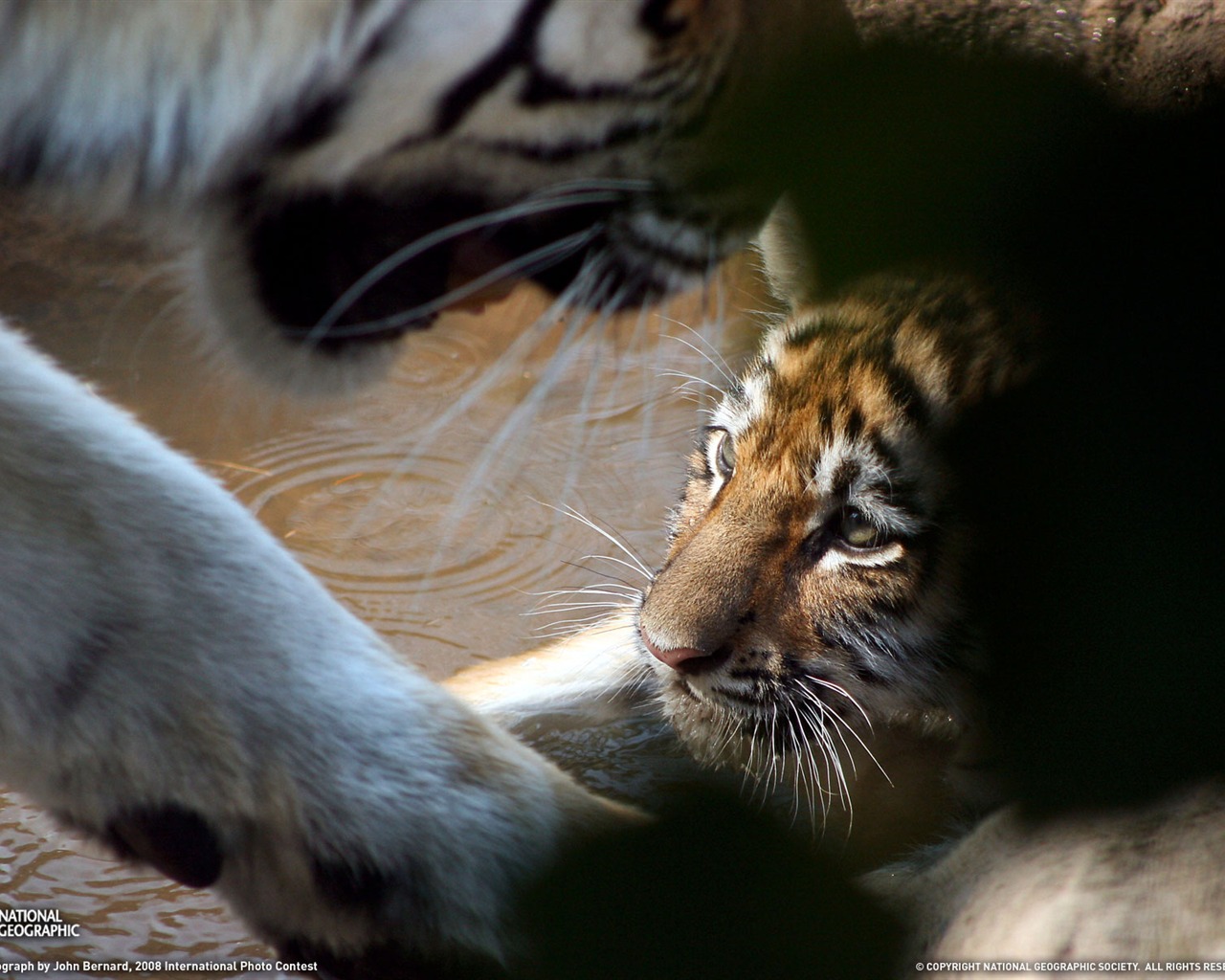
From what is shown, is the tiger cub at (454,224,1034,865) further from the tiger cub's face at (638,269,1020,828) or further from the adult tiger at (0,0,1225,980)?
the adult tiger at (0,0,1225,980)

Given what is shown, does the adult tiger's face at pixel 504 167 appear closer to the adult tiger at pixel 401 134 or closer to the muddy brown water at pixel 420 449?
the adult tiger at pixel 401 134

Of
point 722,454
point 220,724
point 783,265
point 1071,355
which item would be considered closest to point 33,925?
point 220,724

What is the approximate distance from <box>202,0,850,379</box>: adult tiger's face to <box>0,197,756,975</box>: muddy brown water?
1.53 ft

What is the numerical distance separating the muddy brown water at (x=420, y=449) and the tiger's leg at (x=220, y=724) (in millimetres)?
517

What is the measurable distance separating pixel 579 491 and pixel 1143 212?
5.13ft

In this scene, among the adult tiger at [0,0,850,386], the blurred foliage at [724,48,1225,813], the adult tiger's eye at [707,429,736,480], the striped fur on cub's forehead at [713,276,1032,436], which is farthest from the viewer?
the adult tiger's eye at [707,429,736,480]

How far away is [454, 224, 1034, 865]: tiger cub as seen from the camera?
52.6 inches

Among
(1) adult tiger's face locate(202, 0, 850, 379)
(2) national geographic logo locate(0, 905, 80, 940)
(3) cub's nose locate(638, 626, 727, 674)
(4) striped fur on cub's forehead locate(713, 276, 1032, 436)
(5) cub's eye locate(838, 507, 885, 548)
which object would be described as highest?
(1) adult tiger's face locate(202, 0, 850, 379)

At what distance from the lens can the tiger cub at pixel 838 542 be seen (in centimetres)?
134

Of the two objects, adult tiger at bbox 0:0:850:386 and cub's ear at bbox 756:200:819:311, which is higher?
adult tiger at bbox 0:0:850:386

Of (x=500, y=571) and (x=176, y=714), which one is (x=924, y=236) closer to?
(x=176, y=714)

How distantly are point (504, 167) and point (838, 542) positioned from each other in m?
0.50

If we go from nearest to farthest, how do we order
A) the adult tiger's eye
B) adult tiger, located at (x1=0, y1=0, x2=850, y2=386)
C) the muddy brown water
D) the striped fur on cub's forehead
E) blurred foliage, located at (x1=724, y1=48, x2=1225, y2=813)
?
blurred foliage, located at (x1=724, y1=48, x2=1225, y2=813) < adult tiger, located at (x1=0, y1=0, x2=850, y2=386) < the striped fur on cub's forehead < the adult tiger's eye < the muddy brown water

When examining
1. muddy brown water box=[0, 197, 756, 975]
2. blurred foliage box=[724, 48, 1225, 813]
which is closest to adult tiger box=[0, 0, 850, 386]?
blurred foliage box=[724, 48, 1225, 813]
